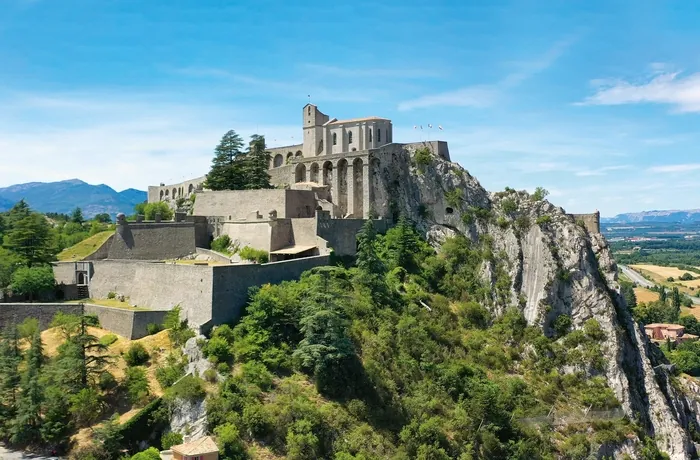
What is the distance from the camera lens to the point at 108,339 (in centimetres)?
3575

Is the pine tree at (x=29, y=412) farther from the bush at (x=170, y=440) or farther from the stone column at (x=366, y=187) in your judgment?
the stone column at (x=366, y=187)

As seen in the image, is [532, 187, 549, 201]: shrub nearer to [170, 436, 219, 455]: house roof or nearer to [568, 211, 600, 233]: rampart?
[568, 211, 600, 233]: rampart

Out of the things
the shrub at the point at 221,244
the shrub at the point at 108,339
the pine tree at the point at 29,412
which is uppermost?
the shrub at the point at 221,244

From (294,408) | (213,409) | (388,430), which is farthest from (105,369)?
(388,430)

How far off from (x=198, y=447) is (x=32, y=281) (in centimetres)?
2006

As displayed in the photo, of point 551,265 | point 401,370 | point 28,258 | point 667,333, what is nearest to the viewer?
point 401,370

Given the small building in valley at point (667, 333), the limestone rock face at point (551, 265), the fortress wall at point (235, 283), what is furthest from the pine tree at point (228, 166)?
the small building in valley at point (667, 333)

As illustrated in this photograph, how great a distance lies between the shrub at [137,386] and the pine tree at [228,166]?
2649 cm

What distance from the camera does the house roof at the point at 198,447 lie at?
2766 cm

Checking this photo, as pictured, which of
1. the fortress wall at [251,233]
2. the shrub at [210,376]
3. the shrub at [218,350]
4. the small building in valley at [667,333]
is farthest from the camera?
the small building in valley at [667,333]

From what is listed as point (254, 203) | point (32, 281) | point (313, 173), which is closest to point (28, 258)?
point (32, 281)

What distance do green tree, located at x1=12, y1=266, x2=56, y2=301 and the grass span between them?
8.89 feet

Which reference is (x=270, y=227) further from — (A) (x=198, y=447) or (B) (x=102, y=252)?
(A) (x=198, y=447)

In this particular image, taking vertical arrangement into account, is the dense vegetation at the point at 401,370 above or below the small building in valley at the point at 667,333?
above
